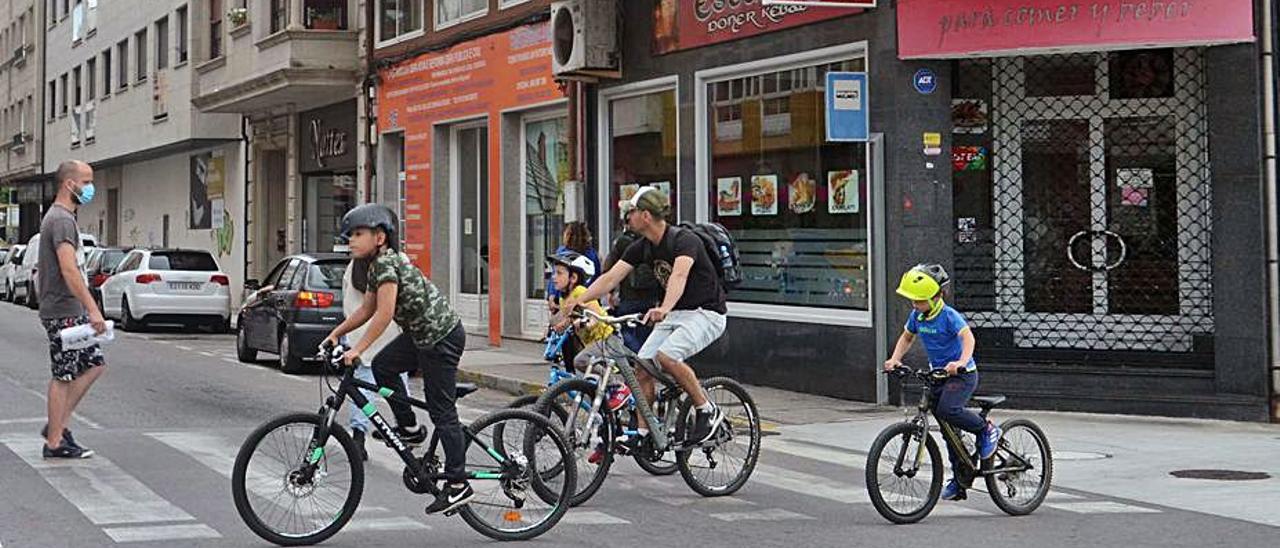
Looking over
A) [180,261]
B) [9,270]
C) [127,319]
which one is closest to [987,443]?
[180,261]

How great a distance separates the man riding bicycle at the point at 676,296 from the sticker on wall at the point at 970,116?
586 centimetres

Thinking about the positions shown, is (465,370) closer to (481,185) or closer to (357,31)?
(481,185)

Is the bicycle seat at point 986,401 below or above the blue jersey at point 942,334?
below

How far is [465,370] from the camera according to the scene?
17734 mm

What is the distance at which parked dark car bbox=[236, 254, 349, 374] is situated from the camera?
17422mm

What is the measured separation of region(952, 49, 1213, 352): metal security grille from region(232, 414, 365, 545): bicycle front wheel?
27.3 ft

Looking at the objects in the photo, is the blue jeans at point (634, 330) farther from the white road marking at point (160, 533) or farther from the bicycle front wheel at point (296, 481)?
the white road marking at point (160, 533)

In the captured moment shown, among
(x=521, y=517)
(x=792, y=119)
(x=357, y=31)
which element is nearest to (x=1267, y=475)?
(x=521, y=517)

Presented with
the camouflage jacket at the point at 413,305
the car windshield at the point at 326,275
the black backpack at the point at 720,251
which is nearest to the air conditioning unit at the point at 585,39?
the car windshield at the point at 326,275

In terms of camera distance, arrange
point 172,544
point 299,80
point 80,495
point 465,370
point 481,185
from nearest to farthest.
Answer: point 172,544 < point 80,495 < point 465,370 < point 481,185 < point 299,80

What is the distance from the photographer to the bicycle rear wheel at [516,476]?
25.0 ft

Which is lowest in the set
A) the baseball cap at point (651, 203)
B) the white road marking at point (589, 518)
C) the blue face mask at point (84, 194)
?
the white road marking at point (589, 518)

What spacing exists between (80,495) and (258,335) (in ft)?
33.6

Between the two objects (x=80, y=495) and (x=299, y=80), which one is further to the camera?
(x=299, y=80)
